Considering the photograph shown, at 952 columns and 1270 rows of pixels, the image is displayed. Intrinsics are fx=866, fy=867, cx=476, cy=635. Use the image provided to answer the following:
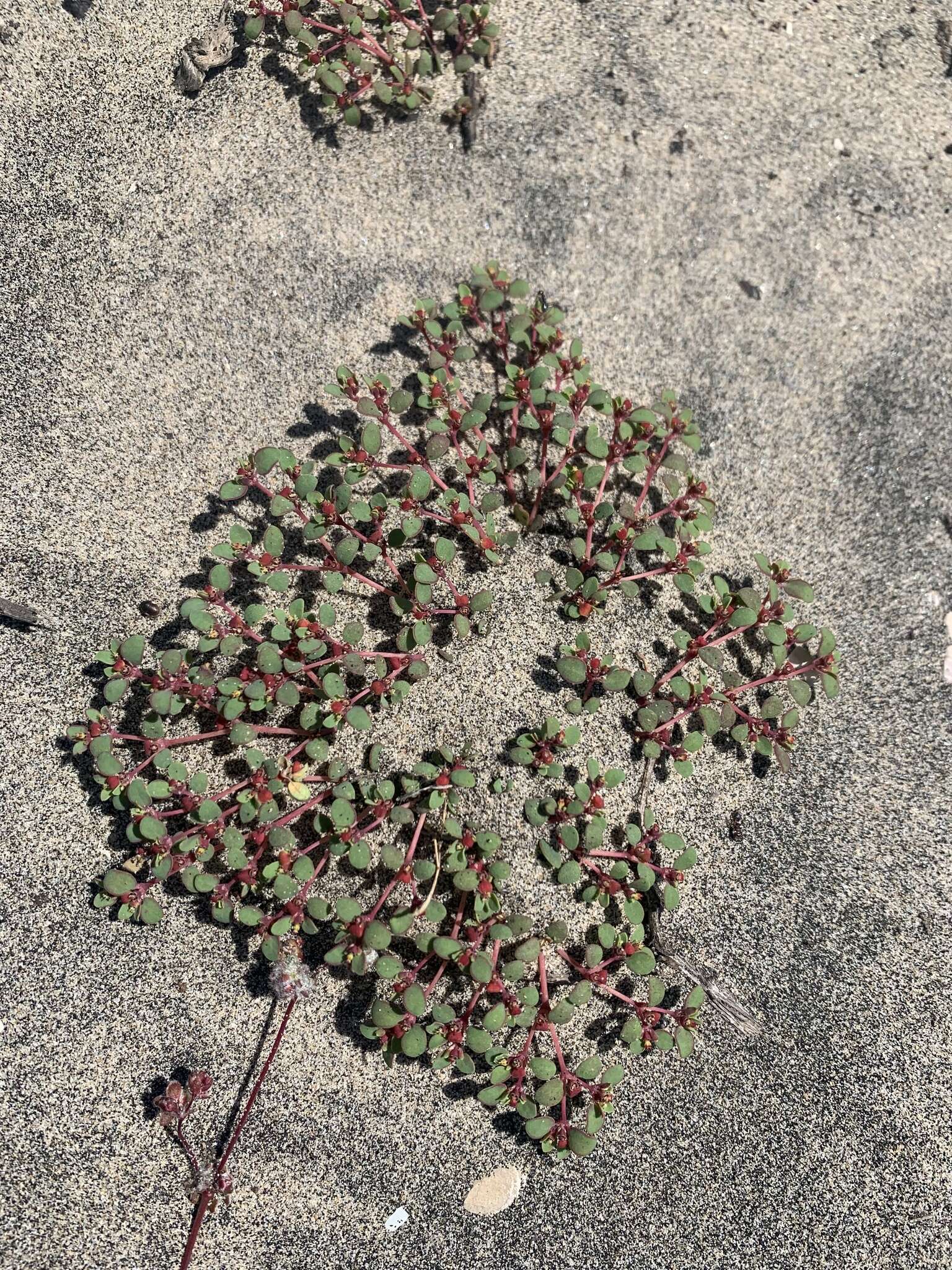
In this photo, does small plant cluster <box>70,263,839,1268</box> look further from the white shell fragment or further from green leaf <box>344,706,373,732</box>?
the white shell fragment

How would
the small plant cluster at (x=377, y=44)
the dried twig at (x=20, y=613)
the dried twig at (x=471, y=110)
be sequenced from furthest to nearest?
the dried twig at (x=471, y=110), the small plant cluster at (x=377, y=44), the dried twig at (x=20, y=613)

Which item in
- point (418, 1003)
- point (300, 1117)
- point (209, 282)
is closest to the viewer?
point (418, 1003)

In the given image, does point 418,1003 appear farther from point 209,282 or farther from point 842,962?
point 209,282

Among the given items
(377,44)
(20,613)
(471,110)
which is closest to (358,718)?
(20,613)

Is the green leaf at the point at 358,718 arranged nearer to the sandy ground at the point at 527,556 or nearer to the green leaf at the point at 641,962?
the sandy ground at the point at 527,556

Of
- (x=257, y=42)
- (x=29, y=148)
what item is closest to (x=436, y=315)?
(x=257, y=42)

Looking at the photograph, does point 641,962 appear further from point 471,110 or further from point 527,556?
point 471,110

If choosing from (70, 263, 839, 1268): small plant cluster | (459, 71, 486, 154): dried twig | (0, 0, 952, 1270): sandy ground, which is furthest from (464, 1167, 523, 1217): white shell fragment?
(459, 71, 486, 154): dried twig

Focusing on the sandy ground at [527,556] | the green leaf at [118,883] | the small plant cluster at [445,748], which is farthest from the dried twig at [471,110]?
the green leaf at [118,883]
